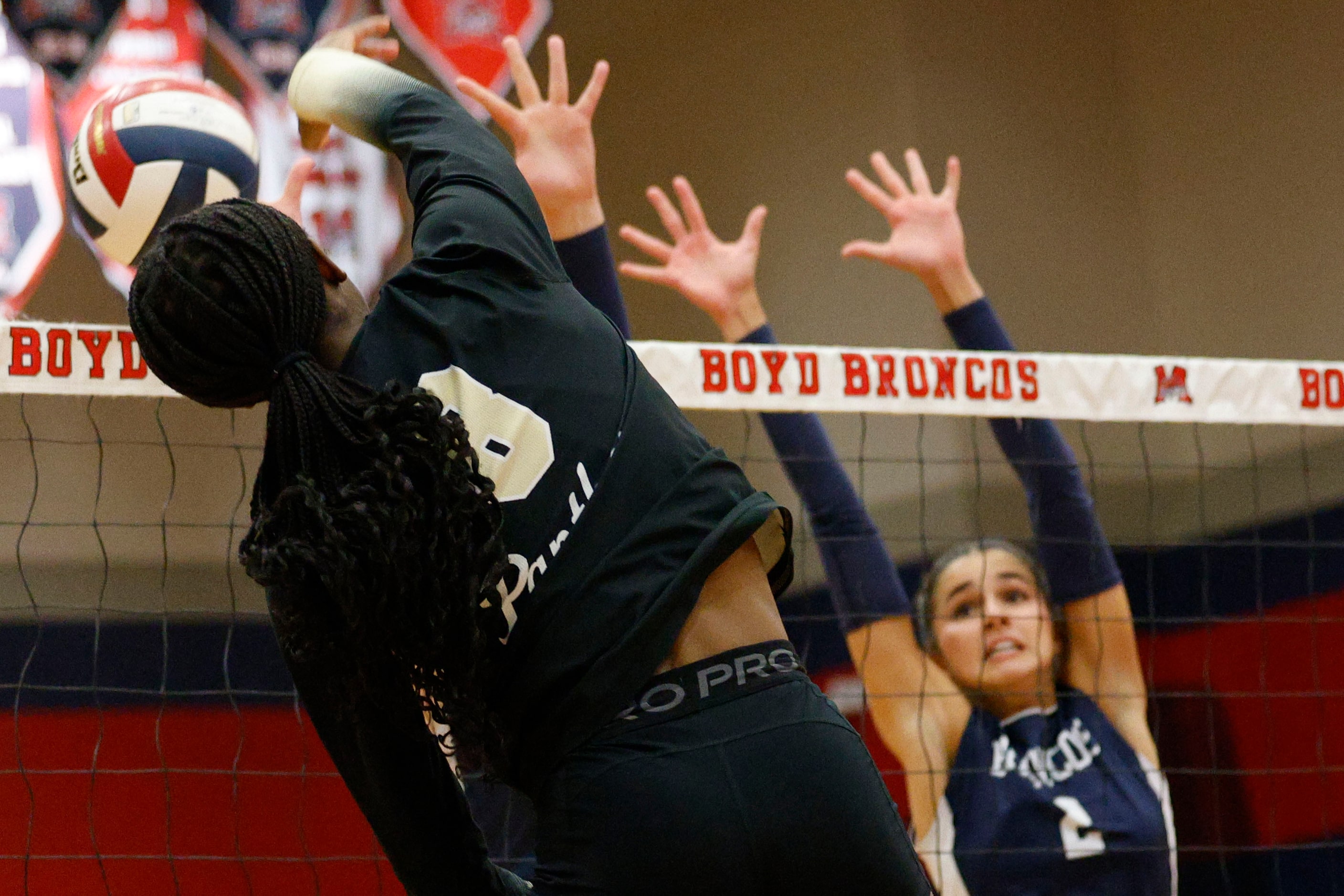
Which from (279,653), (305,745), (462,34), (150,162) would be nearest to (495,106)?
(150,162)

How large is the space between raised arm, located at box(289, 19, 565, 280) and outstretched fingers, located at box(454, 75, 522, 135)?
1.10 meters

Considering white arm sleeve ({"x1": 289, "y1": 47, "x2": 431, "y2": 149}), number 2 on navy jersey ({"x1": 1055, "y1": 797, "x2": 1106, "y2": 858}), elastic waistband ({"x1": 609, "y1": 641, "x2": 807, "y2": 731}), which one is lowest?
number 2 on navy jersey ({"x1": 1055, "y1": 797, "x2": 1106, "y2": 858})

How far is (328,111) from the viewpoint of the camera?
1.65 metres

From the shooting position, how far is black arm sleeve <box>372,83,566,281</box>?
133cm

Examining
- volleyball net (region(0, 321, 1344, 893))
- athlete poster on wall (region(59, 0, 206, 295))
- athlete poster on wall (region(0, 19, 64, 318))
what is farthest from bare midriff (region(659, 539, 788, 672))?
athlete poster on wall (region(0, 19, 64, 318))

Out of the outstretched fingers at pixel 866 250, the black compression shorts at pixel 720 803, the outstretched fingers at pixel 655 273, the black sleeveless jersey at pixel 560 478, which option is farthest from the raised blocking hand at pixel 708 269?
the black compression shorts at pixel 720 803

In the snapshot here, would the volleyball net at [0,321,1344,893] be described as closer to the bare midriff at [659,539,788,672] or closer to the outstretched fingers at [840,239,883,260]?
the outstretched fingers at [840,239,883,260]

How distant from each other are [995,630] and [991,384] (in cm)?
67

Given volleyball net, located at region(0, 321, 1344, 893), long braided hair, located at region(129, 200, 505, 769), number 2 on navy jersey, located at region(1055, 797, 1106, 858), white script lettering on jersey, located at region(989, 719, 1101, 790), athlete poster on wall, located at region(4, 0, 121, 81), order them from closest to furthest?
long braided hair, located at region(129, 200, 505, 769), number 2 on navy jersey, located at region(1055, 797, 1106, 858), white script lettering on jersey, located at region(989, 719, 1101, 790), volleyball net, located at region(0, 321, 1344, 893), athlete poster on wall, located at region(4, 0, 121, 81)

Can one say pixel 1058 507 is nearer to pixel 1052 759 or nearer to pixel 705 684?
pixel 1052 759

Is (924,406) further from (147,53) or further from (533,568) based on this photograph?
(147,53)

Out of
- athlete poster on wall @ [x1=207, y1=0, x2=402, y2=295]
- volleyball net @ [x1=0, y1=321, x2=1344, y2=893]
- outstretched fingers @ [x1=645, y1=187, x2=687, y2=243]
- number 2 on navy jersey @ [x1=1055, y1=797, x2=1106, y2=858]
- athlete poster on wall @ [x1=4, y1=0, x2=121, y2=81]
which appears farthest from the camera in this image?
athlete poster on wall @ [x1=207, y1=0, x2=402, y2=295]

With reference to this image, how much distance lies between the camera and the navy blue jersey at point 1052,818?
325 cm

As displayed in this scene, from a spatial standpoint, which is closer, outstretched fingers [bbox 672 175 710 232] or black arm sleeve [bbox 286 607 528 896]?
black arm sleeve [bbox 286 607 528 896]
